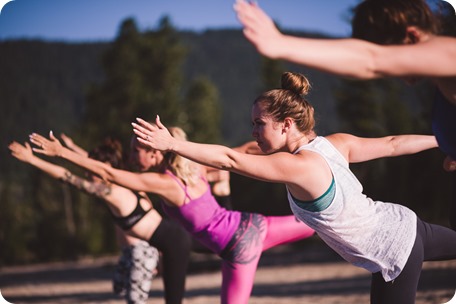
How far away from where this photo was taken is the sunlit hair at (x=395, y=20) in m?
2.17

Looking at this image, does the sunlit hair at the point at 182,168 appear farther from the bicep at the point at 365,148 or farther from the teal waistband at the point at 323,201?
the teal waistband at the point at 323,201

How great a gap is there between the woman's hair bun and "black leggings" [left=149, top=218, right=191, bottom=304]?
2127mm

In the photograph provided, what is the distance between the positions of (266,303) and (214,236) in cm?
366

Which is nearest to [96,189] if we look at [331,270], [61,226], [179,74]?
[331,270]

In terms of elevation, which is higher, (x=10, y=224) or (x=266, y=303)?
(x=266, y=303)

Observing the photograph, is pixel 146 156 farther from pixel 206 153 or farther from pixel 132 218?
pixel 206 153

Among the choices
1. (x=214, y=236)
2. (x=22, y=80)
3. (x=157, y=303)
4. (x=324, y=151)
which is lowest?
(x=22, y=80)

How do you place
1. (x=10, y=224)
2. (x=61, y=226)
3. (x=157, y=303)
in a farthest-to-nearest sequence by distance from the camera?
(x=61, y=226), (x=10, y=224), (x=157, y=303)

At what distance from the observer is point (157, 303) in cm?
844

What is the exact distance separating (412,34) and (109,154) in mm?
3331

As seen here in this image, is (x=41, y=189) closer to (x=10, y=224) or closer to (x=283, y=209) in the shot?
(x=10, y=224)

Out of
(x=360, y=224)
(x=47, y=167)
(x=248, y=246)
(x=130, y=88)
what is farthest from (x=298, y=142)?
(x=130, y=88)

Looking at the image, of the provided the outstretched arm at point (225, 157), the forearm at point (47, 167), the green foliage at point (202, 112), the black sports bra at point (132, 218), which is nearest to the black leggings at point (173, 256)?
the black sports bra at point (132, 218)

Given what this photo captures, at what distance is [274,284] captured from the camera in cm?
1034
